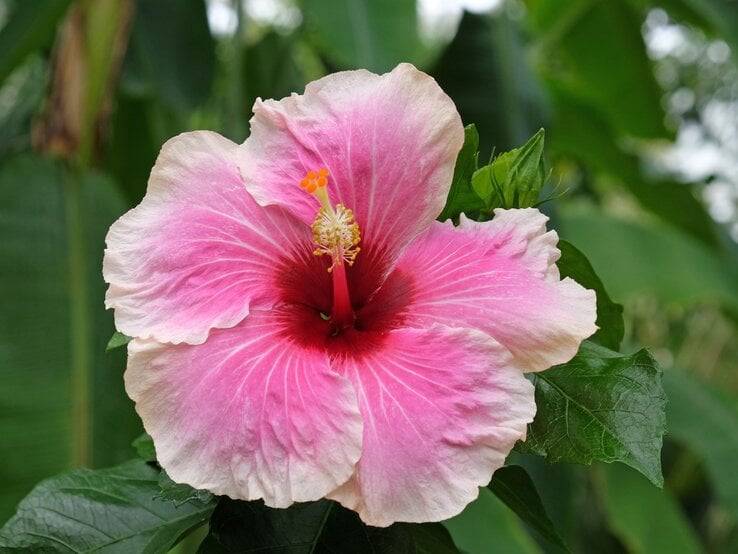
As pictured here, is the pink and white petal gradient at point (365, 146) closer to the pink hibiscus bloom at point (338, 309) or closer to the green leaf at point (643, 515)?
the pink hibiscus bloom at point (338, 309)

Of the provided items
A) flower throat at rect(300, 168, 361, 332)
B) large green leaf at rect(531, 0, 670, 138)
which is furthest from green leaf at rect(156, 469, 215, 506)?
large green leaf at rect(531, 0, 670, 138)

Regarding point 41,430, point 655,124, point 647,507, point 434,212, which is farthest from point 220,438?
point 655,124

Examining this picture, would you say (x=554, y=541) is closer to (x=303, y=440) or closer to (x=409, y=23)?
(x=303, y=440)

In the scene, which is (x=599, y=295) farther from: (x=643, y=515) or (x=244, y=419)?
(x=643, y=515)

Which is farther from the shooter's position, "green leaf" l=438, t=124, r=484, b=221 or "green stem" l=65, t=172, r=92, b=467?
"green stem" l=65, t=172, r=92, b=467

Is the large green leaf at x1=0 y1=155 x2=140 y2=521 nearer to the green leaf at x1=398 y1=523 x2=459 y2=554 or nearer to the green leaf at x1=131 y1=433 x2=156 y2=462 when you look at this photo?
the green leaf at x1=131 y1=433 x2=156 y2=462

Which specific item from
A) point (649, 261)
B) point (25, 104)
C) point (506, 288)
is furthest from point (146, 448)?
point (649, 261)
